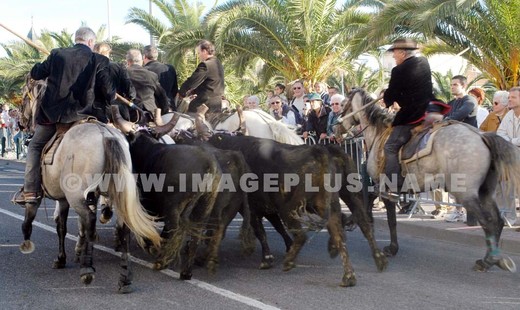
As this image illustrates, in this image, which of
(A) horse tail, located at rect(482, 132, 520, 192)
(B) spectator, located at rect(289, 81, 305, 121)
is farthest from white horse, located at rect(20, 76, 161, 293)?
(B) spectator, located at rect(289, 81, 305, 121)

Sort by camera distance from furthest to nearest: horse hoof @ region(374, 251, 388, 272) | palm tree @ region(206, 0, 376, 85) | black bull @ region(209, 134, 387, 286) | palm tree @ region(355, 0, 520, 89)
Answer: palm tree @ region(206, 0, 376, 85), palm tree @ region(355, 0, 520, 89), horse hoof @ region(374, 251, 388, 272), black bull @ region(209, 134, 387, 286)

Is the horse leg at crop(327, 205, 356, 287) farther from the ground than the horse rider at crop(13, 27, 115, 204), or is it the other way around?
the horse rider at crop(13, 27, 115, 204)

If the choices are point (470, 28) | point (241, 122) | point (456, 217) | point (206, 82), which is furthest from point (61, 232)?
point (470, 28)

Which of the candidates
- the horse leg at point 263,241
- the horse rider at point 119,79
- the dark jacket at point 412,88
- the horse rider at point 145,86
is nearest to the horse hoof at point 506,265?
the dark jacket at point 412,88

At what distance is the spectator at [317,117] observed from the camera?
1339cm

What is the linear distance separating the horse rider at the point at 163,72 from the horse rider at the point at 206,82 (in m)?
0.16

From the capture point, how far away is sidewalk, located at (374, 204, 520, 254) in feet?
31.6

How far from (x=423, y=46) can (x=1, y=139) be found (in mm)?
19386

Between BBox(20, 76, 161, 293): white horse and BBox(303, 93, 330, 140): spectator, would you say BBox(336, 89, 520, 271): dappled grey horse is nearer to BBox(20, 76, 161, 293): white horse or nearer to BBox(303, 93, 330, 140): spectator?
BBox(20, 76, 161, 293): white horse

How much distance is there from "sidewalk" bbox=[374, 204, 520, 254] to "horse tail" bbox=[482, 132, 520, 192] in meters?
1.69

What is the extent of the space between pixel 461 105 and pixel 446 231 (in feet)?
6.13

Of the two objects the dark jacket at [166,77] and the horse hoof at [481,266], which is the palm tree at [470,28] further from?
the horse hoof at [481,266]

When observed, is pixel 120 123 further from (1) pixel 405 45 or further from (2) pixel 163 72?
(1) pixel 405 45

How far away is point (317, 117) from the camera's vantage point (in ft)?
44.1
